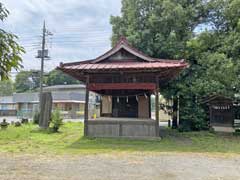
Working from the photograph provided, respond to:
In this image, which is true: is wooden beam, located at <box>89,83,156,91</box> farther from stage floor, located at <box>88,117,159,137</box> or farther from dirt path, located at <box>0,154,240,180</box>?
dirt path, located at <box>0,154,240,180</box>

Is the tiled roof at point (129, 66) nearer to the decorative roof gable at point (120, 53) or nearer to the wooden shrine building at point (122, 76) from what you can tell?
the wooden shrine building at point (122, 76)

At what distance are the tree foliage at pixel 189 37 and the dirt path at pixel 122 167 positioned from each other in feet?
30.2

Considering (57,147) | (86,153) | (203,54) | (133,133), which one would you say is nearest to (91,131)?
(133,133)

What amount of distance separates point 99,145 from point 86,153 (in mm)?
2034

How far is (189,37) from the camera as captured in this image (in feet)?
68.2

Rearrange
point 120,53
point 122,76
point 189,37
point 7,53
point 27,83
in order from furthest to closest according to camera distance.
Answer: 1. point 27,83
2. point 189,37
3. point 120,53
4. point 122,76
5. point 7,53

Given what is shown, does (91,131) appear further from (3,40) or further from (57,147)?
(3,40)

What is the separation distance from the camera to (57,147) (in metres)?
11.8

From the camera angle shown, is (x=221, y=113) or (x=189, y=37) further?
(x=189, y=37)

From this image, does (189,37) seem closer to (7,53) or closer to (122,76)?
(122,76)

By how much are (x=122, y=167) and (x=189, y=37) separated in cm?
1478

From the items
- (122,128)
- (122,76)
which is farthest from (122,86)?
(122,128)

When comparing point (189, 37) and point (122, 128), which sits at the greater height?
point (189, 37)

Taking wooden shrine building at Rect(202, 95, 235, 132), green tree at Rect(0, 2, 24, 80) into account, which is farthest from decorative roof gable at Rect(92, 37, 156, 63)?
green tree at Rect(0, 2, 24, 80)
